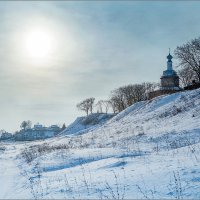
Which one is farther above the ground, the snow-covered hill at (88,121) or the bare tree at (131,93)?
the bare tree at (131,93)

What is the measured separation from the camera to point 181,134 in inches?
837

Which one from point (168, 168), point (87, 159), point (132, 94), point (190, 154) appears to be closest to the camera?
point (168, 168)

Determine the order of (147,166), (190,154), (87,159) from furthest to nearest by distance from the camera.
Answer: (87,159) → (190,154) → (147,166)

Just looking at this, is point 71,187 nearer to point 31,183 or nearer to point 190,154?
point 31,183

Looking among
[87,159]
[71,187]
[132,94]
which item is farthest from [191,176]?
[132,94]

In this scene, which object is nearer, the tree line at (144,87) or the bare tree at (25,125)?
the tree line at (144,87)

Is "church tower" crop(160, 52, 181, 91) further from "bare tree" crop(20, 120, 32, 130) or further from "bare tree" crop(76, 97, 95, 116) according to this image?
"bare tree" crop(20, 120, 32, 130)

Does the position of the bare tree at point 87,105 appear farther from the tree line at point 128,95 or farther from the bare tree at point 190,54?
the bare tree at point 190,54

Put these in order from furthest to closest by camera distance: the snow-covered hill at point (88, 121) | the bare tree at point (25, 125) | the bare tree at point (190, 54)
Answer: the bare tree at point (25, 125), the snow-covered hill at point (88, 121), the bare tree at point (190, 54)

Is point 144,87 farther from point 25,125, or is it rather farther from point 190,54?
point 25,125

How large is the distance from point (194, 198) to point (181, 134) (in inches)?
576

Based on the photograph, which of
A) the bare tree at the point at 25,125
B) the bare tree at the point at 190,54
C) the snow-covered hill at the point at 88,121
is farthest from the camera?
the bare tree at the point at 25,125

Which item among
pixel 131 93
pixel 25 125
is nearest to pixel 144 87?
pixel 131 93

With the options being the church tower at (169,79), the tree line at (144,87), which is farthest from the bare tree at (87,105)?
the church tower at (169,79)
